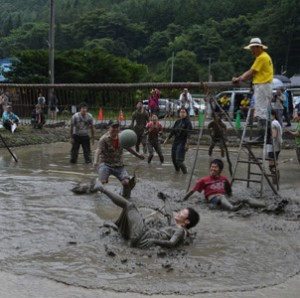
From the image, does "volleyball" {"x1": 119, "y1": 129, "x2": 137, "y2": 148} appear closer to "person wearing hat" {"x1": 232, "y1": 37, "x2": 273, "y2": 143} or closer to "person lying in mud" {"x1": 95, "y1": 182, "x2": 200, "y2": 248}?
"person wearing hat" {"x1": 232, "y1": 37, "x2": 273, "y2": 143}

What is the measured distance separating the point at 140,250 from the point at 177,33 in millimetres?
100488

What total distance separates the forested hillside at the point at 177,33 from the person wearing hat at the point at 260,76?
4574 centimetres

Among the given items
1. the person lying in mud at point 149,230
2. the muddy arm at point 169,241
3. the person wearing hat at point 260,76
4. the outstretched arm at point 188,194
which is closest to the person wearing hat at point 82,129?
the outstretched arm at point 188,194

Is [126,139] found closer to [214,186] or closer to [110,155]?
[110,155]

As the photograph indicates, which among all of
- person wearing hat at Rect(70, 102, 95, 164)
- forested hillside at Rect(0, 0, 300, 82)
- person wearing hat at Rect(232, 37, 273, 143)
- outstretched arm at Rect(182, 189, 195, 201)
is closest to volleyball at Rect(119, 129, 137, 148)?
outstretched arm at Rect(182, 189, 195, 201)

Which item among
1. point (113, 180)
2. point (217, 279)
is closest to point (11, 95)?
point (113, 180)

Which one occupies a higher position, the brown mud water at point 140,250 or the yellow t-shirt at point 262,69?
the yellow t-shirt at point 262,69

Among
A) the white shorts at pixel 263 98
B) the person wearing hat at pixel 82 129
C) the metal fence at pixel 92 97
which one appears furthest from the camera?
the metal fence at pixel 92 97

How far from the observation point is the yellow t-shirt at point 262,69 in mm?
9211

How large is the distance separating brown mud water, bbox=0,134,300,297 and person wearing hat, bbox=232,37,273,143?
5.76 ft

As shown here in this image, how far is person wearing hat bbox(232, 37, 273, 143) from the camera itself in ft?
30.2

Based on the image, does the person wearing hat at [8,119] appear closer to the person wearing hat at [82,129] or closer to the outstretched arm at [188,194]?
the person wearing hat at [82,129]

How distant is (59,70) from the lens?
3694 cm

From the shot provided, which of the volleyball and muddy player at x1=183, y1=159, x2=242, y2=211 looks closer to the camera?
muddy player at x1=183, y1=159, x2=242, y2=211
